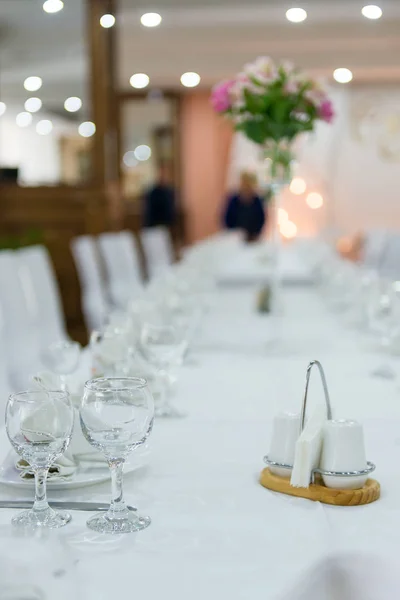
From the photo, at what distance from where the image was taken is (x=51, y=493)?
122 centimetres

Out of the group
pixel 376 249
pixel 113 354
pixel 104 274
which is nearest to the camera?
pixel 113 354

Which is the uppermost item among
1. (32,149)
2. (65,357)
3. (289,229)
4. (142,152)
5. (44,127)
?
(142,152)

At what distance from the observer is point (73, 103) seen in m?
8.24

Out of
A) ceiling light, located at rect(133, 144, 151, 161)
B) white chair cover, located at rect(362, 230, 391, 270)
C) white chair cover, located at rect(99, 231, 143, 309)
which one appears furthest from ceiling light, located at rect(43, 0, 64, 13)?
ceiling light, located at rect(133, 144, 151, 161)

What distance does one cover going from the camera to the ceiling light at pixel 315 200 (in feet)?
42.9

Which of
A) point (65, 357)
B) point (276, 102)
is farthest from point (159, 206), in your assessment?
point (65, 357)

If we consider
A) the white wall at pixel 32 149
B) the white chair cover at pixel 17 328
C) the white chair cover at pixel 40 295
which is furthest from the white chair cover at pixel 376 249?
the white chair cover at pixel 17 328

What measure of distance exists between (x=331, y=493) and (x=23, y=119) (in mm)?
8014

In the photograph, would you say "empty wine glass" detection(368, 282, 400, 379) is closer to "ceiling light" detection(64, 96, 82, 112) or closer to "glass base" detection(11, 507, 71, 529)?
"glass base" detection(11, 507, 71, 529)

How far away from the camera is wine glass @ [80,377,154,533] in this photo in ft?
3.53

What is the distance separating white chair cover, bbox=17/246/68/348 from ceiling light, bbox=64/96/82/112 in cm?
458

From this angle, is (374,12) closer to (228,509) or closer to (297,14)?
(297,14)

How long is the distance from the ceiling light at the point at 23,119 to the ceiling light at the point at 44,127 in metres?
0.11

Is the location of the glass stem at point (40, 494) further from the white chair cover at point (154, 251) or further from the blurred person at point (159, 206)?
the blurred person at point (159, 206)
